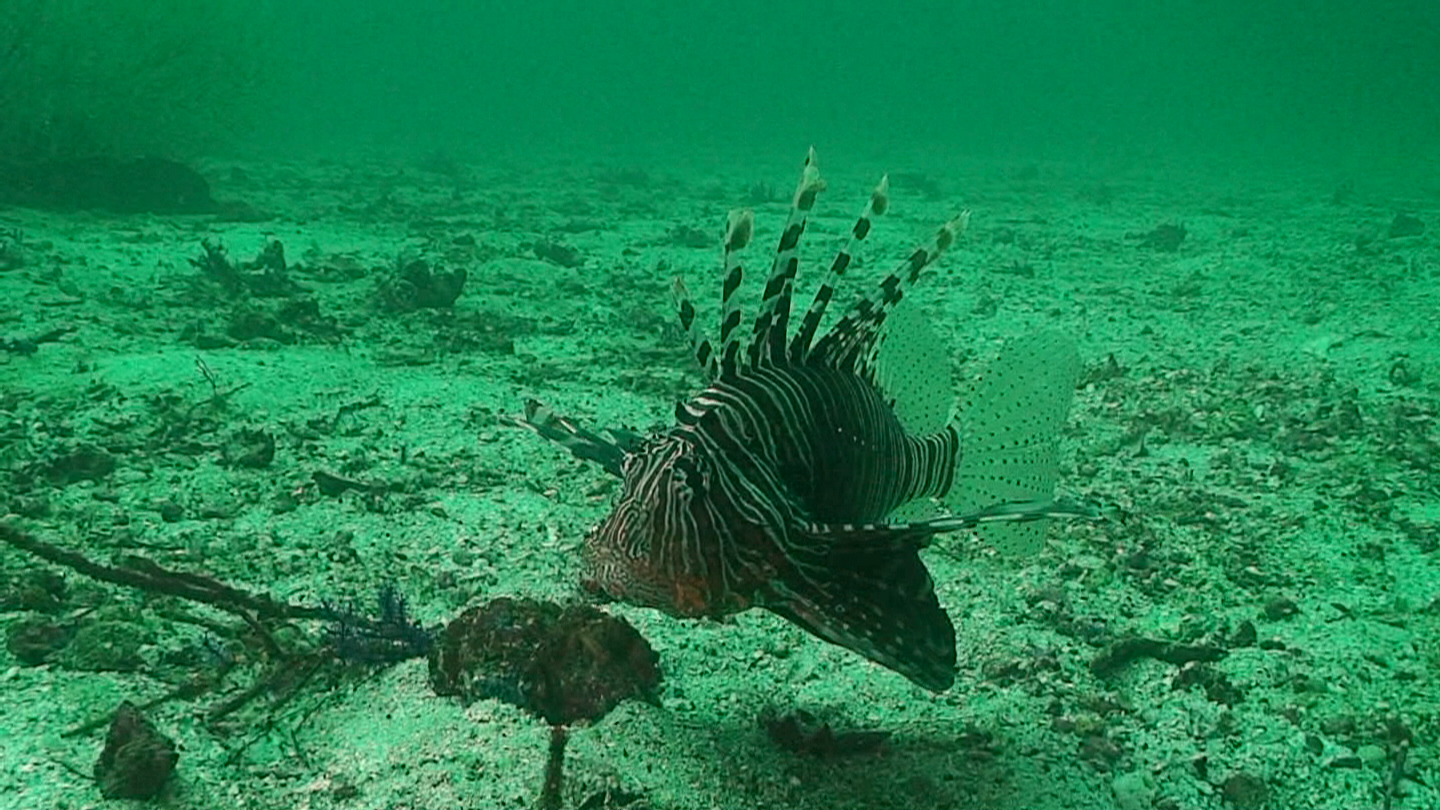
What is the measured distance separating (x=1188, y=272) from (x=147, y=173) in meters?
13.5

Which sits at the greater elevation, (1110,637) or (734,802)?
(1110,637)

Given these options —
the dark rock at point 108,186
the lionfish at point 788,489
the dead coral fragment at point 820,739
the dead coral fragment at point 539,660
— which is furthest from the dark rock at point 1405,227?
the dark rock at point 108,186

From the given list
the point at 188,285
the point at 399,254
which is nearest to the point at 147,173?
the point at 399,254

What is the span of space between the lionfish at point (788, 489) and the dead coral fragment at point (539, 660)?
538 millimetres

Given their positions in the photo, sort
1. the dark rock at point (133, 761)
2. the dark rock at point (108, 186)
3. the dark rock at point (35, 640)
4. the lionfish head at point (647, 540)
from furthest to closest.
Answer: the dark rock at point (108, 186) < the dark rock at point (35, 640) < the dark rock at point (133, 761) < the lionfish head at point (647, 540)

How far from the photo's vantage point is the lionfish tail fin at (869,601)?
7.45 ft

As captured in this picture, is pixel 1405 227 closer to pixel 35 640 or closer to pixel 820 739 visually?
pixel 820 739

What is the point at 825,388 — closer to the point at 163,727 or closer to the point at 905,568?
the point at 905,568

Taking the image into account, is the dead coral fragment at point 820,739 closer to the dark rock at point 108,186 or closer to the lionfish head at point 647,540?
the lionfish head at point 647,540

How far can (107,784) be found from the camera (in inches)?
101

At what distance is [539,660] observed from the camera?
2.92 metres

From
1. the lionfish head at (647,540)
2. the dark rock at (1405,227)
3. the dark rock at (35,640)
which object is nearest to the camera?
the lionfish head at (647,540)

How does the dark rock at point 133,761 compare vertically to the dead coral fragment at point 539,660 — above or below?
below

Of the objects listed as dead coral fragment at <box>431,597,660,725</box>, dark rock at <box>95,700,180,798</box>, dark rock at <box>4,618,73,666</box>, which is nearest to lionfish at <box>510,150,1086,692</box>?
dead coral fragment at <box>431,597,660,725</box>
